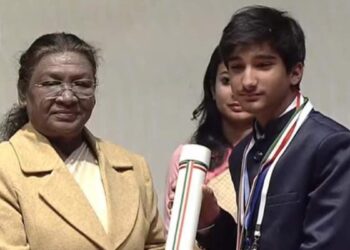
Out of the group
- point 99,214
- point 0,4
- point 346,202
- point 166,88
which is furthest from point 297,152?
point 0,4

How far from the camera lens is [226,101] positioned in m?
1.74

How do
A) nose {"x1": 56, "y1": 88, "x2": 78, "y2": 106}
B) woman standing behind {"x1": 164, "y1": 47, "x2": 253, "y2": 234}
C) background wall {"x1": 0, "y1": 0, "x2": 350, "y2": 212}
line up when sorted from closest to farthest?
nose {"x1": 56, "y1": 88, "x2": 78, "y2": 106} → woman standing behind {"x1": 164, "y1": 47, "x2": 253, "y2": 234} → background wall {"x1": 0, "y1": 0, "x2": 350, "y2": 212}

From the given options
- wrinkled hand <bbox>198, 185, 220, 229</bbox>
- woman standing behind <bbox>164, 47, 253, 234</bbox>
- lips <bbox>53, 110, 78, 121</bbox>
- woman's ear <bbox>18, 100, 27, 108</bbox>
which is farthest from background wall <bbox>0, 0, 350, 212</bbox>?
wrinkled hand <bbox>198, 185, 220, 229</bbox>

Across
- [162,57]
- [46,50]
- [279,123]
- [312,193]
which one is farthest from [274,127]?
[162,57]

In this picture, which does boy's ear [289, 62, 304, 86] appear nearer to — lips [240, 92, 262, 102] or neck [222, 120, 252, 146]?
lips [240, 92, 262, 102]

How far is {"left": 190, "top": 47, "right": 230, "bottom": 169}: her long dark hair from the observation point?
175 centimetres

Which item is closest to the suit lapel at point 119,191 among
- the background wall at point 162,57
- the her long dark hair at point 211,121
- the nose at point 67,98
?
the nose at point 67,98

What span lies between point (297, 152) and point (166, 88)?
103 cm

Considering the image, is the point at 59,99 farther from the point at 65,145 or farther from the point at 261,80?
the point at 261,80

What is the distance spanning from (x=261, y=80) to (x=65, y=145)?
1.54 ft

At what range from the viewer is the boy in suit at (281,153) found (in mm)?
1137

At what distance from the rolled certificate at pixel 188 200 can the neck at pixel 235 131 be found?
1.90ft

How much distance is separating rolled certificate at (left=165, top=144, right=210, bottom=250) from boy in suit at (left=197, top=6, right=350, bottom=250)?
0.10 metres

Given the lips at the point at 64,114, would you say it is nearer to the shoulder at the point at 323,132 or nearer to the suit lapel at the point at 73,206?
the suit lapel at the point at 73,206
